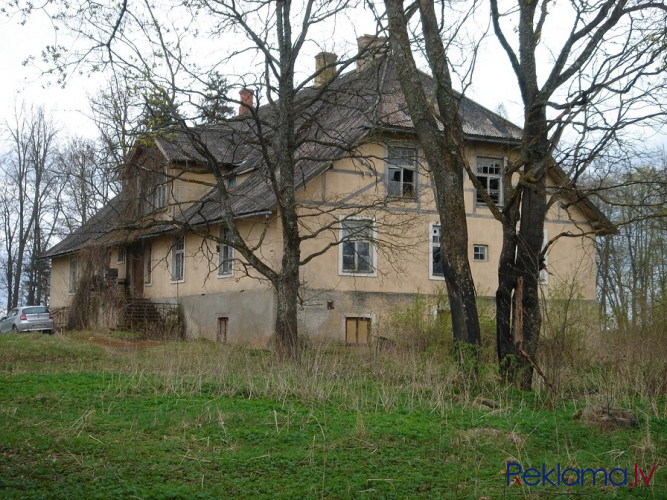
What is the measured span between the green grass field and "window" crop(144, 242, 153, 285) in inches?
698

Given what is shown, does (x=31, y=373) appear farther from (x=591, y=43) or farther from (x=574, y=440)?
(x=591, y=43)

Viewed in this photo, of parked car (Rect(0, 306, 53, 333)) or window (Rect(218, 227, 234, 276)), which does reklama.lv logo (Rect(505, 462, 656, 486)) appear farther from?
parked car (Rect(0, 306, 53, 333))

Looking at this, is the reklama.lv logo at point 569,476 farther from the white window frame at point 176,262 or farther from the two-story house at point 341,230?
the white window frame at point 176,262

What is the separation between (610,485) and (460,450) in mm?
1415

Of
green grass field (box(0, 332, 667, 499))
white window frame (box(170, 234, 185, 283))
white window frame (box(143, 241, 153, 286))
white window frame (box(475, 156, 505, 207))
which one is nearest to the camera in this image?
green grass field (box(0, 332, 667, 499))

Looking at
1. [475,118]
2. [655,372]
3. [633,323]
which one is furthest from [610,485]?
[475,118]

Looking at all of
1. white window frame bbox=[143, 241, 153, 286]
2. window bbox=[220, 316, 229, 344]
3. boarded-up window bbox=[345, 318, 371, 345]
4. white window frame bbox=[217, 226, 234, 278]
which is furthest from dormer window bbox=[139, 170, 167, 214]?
boarded-up window bbox=[345, 318, 371, 345]

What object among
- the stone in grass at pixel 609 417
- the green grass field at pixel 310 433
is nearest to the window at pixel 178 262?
the green grass field at pixel 310 433

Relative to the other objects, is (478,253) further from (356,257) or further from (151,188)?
(151,188)

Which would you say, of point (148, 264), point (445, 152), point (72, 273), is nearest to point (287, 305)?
point (445, 152)

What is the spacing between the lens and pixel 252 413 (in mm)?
8594

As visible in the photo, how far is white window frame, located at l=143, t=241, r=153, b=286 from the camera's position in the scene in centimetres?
2951

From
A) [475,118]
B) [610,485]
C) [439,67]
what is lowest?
[610,485]

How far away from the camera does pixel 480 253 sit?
960 inches
